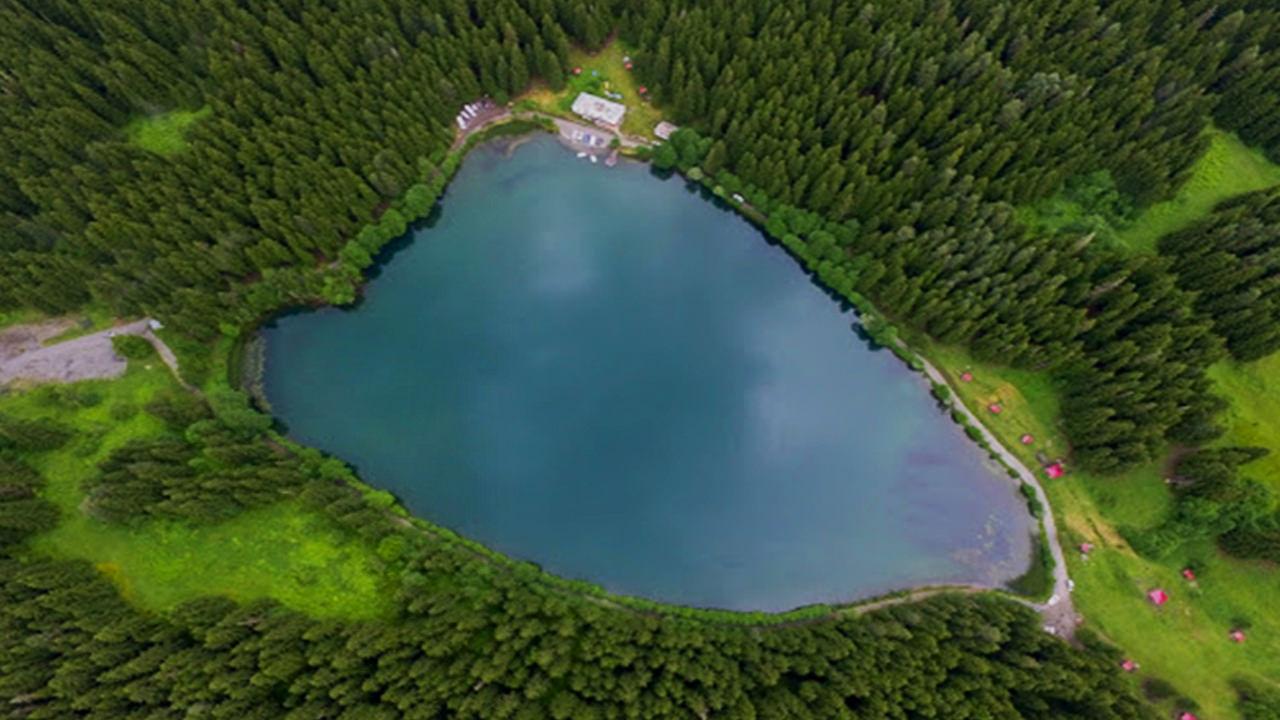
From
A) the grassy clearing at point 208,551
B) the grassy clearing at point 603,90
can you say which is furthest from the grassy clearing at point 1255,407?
the grassy clearing at point 208,551

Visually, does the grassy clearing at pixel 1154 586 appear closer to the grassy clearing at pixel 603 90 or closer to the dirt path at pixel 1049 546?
the dirt path at pixel 1049 546

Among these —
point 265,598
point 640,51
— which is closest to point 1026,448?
point 640,51

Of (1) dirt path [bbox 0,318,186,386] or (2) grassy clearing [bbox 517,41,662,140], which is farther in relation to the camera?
(2) grassy clearing [bbox 517,41,662,140]

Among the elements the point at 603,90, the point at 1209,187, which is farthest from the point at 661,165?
the point at 1209,187

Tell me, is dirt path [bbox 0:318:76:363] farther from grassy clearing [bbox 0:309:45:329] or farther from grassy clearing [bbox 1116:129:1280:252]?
grassy clearing [bbox 1116:129:1280:252]

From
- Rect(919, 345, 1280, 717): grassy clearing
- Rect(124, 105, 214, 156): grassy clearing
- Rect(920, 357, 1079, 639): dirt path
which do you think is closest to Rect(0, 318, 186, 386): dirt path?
Rect(124, 105, 214, 156): grassy clearing

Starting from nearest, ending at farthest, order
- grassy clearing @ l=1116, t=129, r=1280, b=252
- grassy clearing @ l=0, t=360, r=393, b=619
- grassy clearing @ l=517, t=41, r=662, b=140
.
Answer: grassy clearing @ l=0, t=360, r=393, b=619
grassy clearing @ l=1116, t=129, r=1280, b=252
grassy clearing @ l=517, t=41, r=662, b=140
